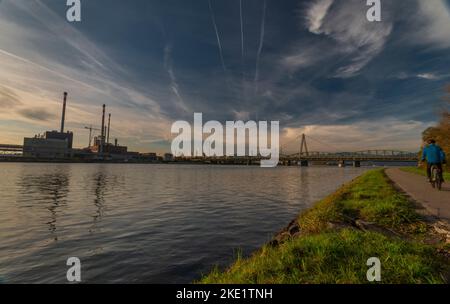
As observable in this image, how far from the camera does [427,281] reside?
12.4ft

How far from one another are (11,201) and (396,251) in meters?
22.5

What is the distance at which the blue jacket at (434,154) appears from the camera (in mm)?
13087

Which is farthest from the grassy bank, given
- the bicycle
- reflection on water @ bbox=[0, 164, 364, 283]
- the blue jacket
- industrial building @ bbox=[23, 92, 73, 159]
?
industrial building @ bbox=[23, 92, 73, 159]

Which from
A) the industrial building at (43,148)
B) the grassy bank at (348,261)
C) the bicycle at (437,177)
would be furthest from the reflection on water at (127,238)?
the industrial building at (43,148)

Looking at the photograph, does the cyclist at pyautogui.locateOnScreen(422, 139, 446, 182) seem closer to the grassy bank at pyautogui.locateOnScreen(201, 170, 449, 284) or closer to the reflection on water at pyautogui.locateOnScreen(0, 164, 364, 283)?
the reflection on water at pyautogui.locateOnScreen(0, 164, 364, 283)

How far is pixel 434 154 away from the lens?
13.3 metres

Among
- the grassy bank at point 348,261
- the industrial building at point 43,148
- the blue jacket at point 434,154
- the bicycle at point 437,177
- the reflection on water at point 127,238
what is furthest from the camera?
the industrial building at point 43,148

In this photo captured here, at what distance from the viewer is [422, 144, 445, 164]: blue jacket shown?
13.1 meters

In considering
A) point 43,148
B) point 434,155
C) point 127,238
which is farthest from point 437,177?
point 43,148

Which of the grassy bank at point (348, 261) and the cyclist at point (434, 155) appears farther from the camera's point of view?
the cyclist at point (434, 155)

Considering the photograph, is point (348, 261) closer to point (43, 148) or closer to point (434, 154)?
point (434, 154)

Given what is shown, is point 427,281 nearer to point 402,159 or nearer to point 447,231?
point 447,231

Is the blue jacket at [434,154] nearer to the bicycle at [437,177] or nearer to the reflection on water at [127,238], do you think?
the bicycle at [437,177]
